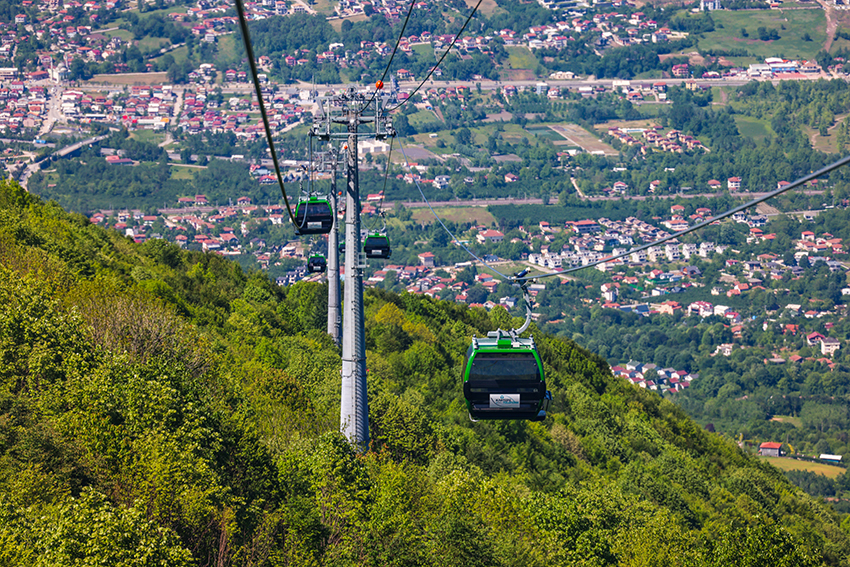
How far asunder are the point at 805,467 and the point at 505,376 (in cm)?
10095

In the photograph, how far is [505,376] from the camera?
15875mm

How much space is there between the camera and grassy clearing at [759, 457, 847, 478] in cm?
10619

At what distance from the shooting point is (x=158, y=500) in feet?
54.0

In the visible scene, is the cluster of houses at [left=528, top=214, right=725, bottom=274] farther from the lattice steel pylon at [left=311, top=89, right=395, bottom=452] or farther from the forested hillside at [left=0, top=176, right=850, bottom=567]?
the lattice steel pylon at [left=311, top=89, right=395, bottom=452]

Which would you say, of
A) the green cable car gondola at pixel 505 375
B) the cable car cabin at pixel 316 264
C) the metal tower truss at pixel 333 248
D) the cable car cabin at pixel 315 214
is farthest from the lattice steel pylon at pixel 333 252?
the green cable car gondola at pixel 505 375

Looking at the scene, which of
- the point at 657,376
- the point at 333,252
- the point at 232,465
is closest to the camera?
the point at 232,465

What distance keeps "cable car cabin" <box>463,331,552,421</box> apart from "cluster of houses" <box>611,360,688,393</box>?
12819 centimetres

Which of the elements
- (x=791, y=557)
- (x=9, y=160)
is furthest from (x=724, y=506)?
(x=9, y=160)

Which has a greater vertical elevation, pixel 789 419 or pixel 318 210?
pixel 318 210

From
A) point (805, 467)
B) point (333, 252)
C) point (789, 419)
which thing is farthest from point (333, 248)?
point (789, 419)

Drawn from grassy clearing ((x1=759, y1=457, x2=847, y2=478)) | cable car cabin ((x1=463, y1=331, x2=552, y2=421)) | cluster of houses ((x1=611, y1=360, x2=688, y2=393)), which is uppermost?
cable car cabin ((x1=463, y1=331, x2=552, y2=421))

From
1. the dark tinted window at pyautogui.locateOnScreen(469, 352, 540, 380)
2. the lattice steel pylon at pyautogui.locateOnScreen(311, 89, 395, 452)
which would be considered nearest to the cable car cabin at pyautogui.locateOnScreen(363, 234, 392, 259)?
the lattice steel pylon at pyautogui.locateOnScreen(311, 89, 395, 452)

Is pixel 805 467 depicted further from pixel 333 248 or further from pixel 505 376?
pixel 505 376

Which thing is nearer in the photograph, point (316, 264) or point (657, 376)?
point (316, 264)
